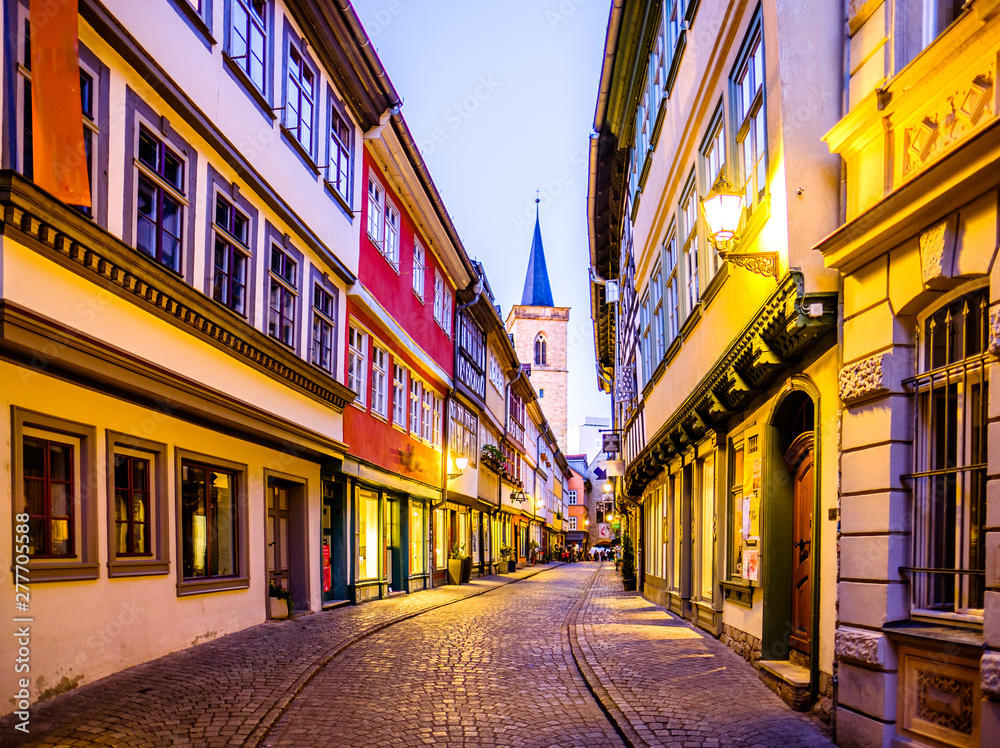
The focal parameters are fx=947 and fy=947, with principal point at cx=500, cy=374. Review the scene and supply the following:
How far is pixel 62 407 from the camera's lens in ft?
27.8

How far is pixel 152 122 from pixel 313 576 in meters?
8.85

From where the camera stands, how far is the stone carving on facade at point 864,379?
20.9ft

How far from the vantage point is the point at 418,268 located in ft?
76.1

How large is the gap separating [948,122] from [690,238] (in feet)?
26.3

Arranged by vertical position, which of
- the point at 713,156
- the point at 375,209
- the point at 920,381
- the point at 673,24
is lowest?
the point at 920,381

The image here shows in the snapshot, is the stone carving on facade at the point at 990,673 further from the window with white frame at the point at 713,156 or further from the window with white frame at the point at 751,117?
the window with white frame at the point at 713,156

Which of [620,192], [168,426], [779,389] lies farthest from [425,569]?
[779,389]

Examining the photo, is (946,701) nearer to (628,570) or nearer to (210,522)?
(210,522)

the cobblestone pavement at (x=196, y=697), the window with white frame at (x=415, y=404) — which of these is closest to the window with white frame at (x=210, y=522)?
the cobblestone pavement at (x=196, y=697)

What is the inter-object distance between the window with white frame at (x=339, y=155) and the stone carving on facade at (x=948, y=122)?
11127mm

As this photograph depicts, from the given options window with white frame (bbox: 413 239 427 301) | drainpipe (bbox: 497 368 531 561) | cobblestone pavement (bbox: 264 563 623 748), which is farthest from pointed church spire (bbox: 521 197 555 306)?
cobblestone pavement (bbox: 264 563 623 748)

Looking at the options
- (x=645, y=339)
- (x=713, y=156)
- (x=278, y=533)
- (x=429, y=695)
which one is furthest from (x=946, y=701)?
(x=645, y=339)

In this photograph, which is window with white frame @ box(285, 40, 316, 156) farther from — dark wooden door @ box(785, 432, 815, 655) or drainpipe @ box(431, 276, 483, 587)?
drainpipe @ box(431, 276, 483, 587)

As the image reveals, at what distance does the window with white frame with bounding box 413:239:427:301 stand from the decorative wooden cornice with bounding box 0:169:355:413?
30.0 feet
